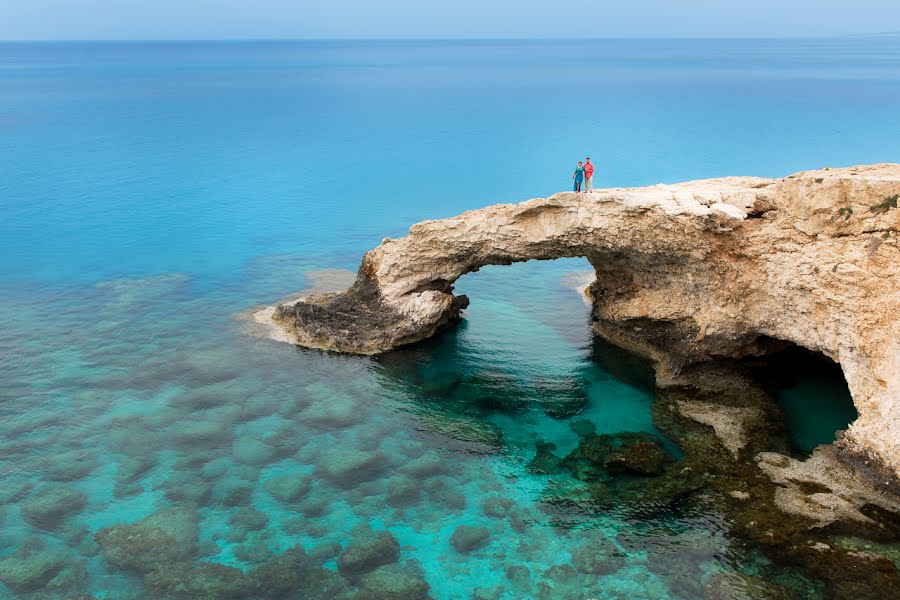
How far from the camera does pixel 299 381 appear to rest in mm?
29516

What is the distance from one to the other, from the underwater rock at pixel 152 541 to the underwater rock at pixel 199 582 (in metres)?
0.41

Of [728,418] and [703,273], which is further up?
[703,273]

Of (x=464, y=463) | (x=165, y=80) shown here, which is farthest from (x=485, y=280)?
(x=165, y=80)

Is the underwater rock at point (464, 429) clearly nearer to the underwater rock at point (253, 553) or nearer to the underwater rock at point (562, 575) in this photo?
the underwater rock at point (562, 575)

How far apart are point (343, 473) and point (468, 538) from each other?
16.6 ft

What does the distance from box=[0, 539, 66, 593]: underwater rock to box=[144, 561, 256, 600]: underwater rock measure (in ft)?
8.70

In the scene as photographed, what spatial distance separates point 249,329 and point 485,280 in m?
14.4

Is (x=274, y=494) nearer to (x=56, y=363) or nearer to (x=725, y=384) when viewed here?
(x=56, y=363)

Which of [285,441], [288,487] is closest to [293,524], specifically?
[288,487]

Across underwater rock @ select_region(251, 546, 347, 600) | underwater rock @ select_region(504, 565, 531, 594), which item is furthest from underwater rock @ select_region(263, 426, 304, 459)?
underwater rock @ select_region(504, 565, 531, 594)

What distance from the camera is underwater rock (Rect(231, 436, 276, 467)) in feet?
80.1

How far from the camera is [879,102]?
107 m

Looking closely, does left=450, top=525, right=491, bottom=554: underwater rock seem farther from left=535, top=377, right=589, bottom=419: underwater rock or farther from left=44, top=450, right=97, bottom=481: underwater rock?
left=44, top=450, right=97, bottom=481: underwater rock

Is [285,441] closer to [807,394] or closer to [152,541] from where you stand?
[152,541]
